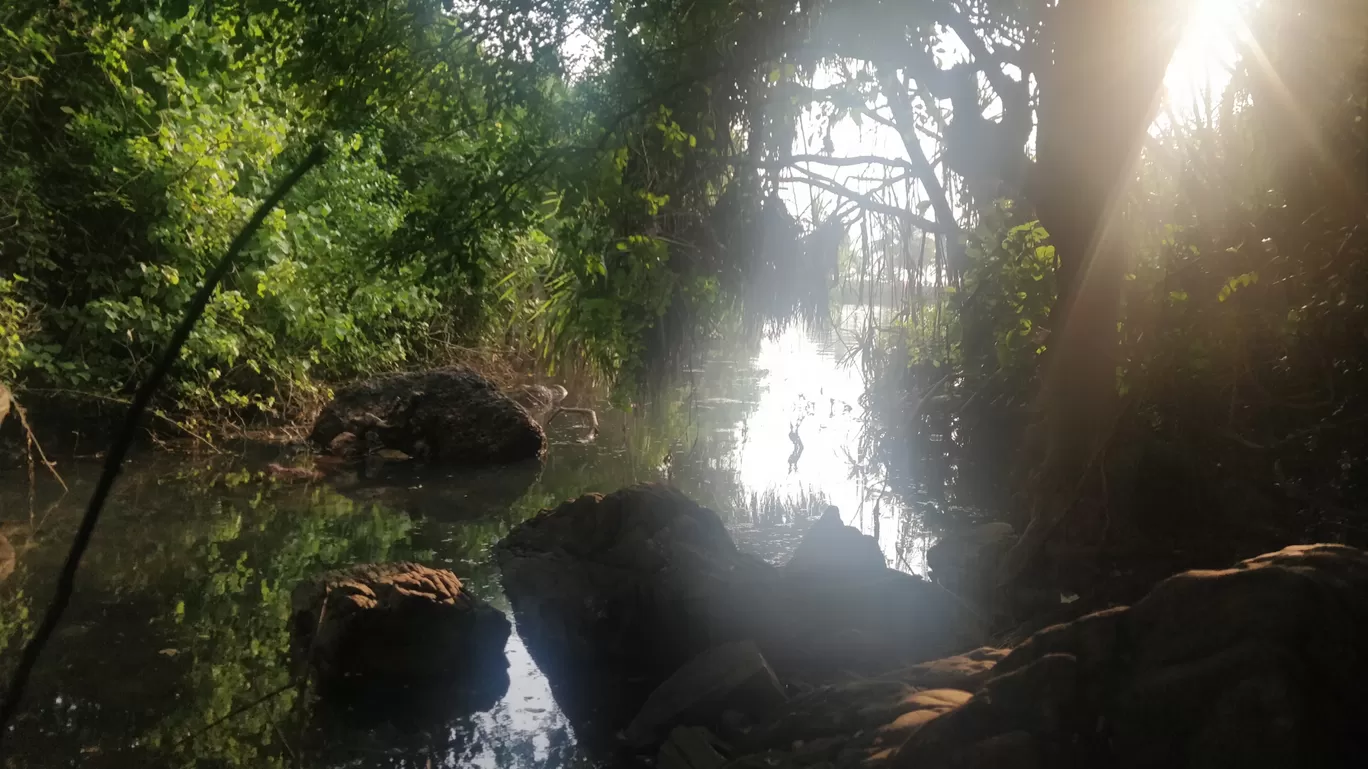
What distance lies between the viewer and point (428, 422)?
29.3 ft

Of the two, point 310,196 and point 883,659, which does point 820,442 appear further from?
point 310,196

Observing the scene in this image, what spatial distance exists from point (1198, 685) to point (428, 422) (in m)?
7.65

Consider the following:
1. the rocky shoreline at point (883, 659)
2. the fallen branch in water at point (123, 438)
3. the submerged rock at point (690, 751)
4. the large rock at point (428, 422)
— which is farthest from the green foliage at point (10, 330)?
the fallen branch in water at point (123, 438)

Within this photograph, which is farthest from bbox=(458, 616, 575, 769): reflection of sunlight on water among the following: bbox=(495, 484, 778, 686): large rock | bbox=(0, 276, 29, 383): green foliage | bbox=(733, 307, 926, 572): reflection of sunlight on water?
bbox=(0, 276, 29, 383): green foliage

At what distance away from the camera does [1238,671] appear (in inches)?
89.3

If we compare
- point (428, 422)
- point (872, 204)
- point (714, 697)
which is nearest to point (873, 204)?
point (872, 204)

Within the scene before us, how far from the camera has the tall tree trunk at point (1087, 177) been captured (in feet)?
13.5

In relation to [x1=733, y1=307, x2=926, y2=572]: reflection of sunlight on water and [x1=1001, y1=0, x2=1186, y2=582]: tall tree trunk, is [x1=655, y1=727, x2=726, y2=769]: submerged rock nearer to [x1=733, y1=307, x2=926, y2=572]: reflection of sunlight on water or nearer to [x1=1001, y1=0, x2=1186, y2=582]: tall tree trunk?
[x1=1001, y1=0, x2=1186, y2=582]: tall tree trunk

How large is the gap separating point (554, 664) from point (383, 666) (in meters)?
0.78

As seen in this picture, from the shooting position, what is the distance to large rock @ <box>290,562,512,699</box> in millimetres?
3990

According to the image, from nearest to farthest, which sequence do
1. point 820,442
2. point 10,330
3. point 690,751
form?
point 690,751, point 10,330, point 820,442

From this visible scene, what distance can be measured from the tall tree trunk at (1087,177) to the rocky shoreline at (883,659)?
1211 mm

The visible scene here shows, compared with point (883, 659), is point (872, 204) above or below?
above

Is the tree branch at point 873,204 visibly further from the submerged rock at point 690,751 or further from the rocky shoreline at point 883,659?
the submerged rock at point 690,751
